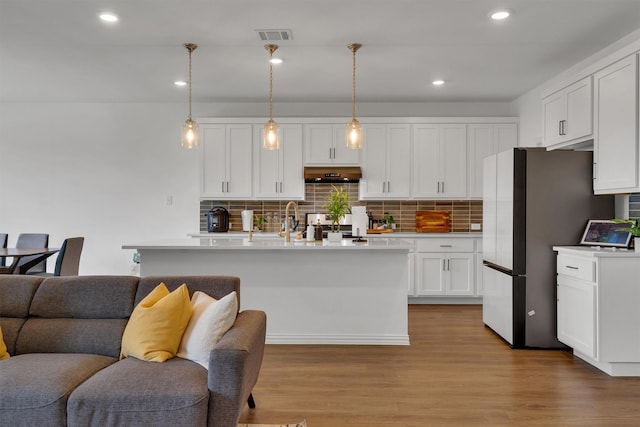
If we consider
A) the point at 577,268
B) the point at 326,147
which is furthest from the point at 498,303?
the point at 326,147

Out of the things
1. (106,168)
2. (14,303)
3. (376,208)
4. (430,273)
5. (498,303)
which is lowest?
(498,303)

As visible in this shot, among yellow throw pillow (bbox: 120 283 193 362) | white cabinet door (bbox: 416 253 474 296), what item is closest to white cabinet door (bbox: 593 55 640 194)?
white cabinet door (bbox: 416 253 474 296)

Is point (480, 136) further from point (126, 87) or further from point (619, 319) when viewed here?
point (126, 87)

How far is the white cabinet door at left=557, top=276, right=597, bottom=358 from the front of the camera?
329 cm

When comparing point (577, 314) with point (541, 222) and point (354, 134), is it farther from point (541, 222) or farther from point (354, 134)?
point (354, 134)

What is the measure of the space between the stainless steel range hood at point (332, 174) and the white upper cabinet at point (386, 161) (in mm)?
139

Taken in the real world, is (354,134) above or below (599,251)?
above

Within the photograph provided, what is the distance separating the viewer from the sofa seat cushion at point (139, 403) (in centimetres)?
186

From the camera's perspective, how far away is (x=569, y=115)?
13.0 ft

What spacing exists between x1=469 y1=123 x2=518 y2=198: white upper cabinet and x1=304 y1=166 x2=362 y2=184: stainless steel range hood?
4.93ft

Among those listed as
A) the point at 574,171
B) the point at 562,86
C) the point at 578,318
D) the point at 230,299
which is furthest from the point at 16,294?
the point at 562,86

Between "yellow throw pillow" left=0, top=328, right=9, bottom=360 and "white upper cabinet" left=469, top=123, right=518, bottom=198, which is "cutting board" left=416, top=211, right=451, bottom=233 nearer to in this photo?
"white upper cabinet" left=469, top=123, right=518, bottom=198

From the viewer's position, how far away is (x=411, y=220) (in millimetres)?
6285

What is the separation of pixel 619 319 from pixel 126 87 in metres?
5.55
